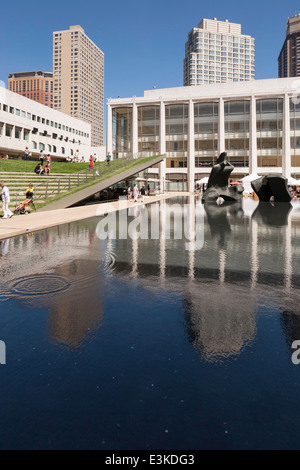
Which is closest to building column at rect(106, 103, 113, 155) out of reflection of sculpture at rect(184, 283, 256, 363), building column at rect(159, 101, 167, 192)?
building column at rect(159, 101, 167, 192)

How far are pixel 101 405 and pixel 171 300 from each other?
2.65m

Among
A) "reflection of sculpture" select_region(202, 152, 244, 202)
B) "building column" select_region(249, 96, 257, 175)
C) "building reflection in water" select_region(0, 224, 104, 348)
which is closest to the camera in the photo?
"building reflection in water" select_region(0, 224, 104, 348)

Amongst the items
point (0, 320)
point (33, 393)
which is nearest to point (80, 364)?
point (33, 393)

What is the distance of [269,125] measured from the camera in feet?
235

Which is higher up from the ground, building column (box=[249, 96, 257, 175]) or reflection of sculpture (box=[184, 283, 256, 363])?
building column (box=[249, 96, 257, 175])

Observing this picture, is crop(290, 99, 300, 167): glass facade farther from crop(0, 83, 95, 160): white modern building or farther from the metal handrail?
the metal handrail

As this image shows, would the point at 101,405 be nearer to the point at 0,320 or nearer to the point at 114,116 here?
the point at 0,320

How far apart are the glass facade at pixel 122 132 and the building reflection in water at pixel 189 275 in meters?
70.5

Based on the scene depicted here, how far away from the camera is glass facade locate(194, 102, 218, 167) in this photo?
2908 inches

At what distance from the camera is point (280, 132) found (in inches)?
2783

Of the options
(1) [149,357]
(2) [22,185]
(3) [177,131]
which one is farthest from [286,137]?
(1) [149,357]

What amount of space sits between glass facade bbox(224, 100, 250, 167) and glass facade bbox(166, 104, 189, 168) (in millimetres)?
8772

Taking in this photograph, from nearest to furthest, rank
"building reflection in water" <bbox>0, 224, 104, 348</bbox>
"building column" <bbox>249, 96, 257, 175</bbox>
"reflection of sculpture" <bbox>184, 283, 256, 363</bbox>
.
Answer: "reflection of sculpture" <bbox>184, 283, 256, 363</bbox>
"building reflection in water" <bbox>0, 224, 104, 348</bbox>
"building column" <bbox>249, 96, 257, 175</bbox>

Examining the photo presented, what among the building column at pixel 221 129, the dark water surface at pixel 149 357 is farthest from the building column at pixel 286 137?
the dark water surface at pixel 149 357
